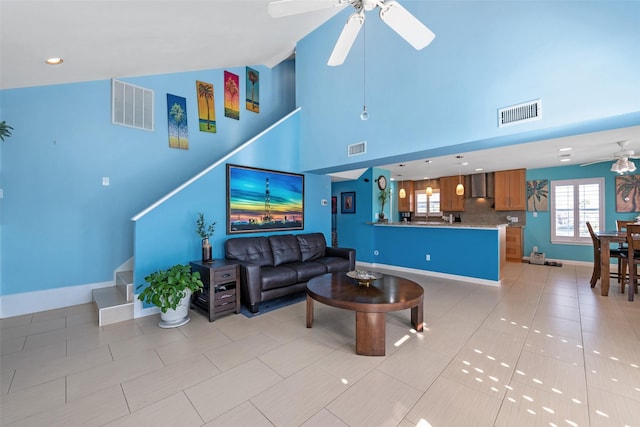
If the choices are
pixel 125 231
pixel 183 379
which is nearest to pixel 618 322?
pixel 183 379

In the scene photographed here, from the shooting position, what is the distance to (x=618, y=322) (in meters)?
2.97

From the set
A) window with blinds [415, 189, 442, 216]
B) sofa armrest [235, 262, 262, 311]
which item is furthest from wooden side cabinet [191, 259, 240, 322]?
window with blinds [415, 189, 442, 216]

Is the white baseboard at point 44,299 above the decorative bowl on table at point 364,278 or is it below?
below

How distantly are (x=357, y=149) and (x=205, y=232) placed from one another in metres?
2.62

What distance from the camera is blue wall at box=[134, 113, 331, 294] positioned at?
3.25 metres

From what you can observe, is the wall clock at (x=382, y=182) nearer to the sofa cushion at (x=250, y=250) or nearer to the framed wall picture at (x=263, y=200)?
the framed wall picture at (x=263, y=200)

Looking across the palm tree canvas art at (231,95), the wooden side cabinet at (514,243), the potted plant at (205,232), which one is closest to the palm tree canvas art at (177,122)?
the palm tree canvas art at (231,95)

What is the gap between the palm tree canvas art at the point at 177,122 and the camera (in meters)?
4.41

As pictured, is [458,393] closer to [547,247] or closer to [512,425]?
[512,425]

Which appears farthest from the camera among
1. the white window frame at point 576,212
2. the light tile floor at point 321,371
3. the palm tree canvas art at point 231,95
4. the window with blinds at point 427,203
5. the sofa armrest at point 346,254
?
the window with blinds at point 427,203

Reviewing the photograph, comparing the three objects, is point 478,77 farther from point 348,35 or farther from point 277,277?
point 277,277

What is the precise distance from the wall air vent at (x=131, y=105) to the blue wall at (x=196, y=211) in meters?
1.55

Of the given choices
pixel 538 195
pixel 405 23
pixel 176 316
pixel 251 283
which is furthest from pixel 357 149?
pixel 538 195

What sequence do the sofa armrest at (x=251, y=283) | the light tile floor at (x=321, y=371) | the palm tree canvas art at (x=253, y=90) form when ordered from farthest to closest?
the palm tree canvas art at (x=253, y=90)
the sofa armrest at (x=251, y=283)
the light tile floor at (x=321, y=371)
